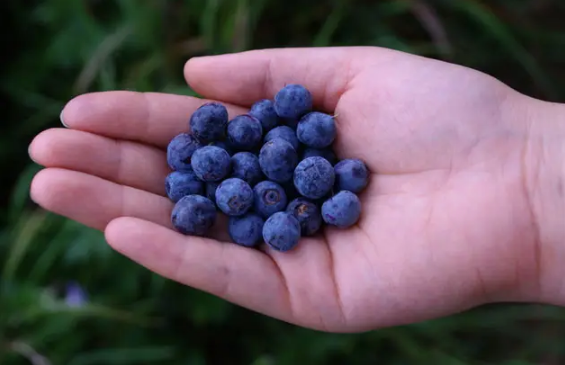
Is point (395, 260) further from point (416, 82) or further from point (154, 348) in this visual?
point (154, 348)

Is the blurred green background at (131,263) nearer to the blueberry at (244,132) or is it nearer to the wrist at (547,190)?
the blueberry at (244,132)

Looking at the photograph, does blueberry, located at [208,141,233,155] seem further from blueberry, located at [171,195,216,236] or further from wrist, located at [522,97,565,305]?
wrist, located at [522,97,565,305]

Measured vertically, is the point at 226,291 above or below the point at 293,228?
below

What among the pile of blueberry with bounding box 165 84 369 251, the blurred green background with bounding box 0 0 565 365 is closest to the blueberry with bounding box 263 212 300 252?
the pile of blueberry with bounding box 165 84 369 251

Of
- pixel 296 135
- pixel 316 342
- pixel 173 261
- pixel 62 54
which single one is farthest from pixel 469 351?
pixel 62 54

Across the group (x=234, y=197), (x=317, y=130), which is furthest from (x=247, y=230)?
(x=317, y=130)

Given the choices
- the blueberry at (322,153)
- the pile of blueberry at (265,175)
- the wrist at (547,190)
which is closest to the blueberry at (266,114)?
the pile of blueberry at (265,175)
